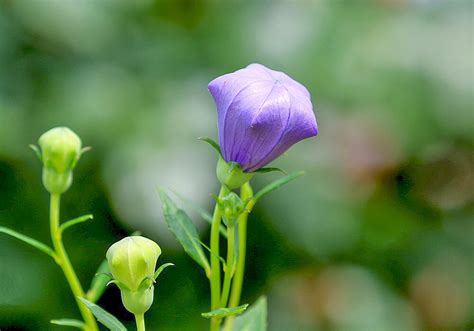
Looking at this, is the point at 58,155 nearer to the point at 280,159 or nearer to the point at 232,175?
the point at 232,175

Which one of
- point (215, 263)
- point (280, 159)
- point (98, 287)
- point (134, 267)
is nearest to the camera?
point (134, 267)

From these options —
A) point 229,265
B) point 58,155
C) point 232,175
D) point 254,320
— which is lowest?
point 254,320

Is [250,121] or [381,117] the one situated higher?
[250,121]

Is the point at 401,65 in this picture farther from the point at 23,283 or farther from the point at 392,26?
the point at 23,283

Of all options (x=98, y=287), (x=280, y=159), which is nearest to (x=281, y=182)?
(x=98, y=287)

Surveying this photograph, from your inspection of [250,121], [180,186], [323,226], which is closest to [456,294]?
[323,226]

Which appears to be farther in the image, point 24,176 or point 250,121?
point 24,176

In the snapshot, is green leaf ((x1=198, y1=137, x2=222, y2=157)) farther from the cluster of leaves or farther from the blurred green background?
the blurred green background

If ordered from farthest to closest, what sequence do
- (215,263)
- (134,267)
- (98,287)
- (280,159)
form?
(280,159), (98,287), (215,263), (134,267)
